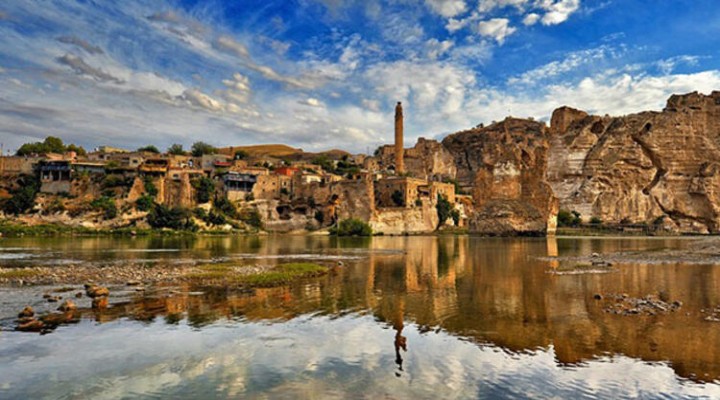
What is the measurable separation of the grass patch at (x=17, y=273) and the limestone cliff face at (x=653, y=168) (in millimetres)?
77459

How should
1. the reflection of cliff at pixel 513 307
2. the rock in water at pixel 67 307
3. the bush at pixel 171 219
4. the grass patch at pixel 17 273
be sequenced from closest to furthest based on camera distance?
the reflection of cliff at pixel 513 307 < the rock in water at pixel 67 307 < the grass patch at pixel 17 273 < the bush at pixel 171 219

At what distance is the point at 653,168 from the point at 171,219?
70.8 meters

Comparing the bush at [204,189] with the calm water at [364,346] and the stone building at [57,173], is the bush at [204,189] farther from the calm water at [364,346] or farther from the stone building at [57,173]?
the calm water at [364,346]

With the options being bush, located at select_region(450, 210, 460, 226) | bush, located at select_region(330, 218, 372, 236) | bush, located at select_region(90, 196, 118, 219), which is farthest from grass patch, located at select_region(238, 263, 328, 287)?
bush, located at select_region(450, 210, 460, 226)

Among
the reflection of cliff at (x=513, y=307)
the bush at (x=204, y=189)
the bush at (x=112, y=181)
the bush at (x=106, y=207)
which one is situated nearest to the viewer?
the reflection of cliff at (x=513, y=307)

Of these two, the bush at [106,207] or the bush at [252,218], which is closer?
the bush at [106,207]

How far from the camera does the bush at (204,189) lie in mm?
65375

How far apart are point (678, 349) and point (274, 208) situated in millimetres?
61258

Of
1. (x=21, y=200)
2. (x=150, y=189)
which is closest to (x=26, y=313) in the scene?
(x=150, y=189)

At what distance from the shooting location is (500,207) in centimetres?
6575

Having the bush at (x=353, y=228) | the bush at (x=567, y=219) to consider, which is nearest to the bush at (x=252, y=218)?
the bush at (x=353, y=228)

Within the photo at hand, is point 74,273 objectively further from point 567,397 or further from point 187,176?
point 187,176

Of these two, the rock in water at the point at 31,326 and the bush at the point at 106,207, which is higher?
the bush at the point at 106,207

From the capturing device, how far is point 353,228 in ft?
211
